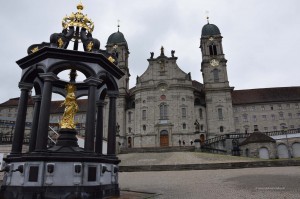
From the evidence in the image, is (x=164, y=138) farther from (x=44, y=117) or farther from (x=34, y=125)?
(x=44, y=117)

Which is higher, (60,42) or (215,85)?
(215,85)

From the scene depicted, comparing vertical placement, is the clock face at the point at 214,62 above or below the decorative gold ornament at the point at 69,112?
above

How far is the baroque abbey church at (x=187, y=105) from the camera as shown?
46.6m

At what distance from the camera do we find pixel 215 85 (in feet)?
165

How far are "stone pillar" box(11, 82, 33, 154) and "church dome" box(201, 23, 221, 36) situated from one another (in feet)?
165

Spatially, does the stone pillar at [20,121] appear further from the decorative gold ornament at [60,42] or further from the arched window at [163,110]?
the arched window at [163,110]

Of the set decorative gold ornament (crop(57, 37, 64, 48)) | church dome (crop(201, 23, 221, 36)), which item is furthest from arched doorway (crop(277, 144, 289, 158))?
decorative gold ornament (crop(57, 37, 64, 48))

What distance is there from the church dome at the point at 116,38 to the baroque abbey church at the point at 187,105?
253 millimetres

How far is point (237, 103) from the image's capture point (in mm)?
56406

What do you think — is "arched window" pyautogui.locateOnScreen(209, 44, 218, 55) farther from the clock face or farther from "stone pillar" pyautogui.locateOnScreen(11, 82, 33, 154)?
"stone pillar" pyautogui.locateOnScreen(11, 82, 33, 154)

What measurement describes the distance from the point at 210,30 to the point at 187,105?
19946 millimetres

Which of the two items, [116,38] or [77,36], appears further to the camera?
[116,38]

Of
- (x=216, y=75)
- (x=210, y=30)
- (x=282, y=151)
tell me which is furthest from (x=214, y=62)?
(x=282, y=151)

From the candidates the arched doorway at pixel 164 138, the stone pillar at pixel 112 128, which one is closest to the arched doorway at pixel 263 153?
the arched doorway at pixel 164 138
